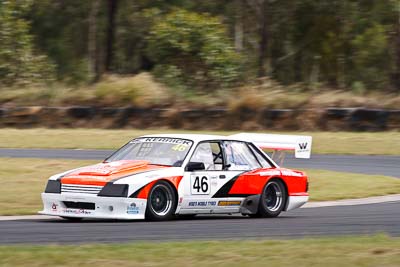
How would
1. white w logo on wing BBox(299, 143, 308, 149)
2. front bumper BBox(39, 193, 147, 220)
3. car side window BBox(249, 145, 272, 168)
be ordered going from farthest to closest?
white w logo on wing BBox(299, 143, 308, 149) < car side window BBox(249, 145, 272, 168) < front bumper BBox(39, 193, 147, 220)

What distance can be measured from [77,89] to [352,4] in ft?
64.9

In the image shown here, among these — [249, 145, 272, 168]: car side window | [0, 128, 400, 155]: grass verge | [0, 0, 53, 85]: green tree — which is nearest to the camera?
[249, 145, 272, 168]: car side window

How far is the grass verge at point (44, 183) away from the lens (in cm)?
1427

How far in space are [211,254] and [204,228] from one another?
117 inches

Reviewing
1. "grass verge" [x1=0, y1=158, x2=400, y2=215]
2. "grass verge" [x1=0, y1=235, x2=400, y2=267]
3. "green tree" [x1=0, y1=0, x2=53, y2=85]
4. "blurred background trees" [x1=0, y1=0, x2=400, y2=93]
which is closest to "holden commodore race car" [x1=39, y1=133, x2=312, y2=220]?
"grass verge" [x1=0, y1=158, x2=400, y2=215]

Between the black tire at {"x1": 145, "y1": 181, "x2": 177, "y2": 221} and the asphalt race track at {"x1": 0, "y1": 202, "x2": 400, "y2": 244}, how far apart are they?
15cm

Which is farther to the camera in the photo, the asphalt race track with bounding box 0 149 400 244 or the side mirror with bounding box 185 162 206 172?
the side mirror with bounding box 185 162 206 172

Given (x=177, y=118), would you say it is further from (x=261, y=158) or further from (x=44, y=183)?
(x=261, y=158)

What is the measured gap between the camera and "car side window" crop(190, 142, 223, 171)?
1269 cm

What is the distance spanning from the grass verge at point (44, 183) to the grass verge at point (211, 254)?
464cm

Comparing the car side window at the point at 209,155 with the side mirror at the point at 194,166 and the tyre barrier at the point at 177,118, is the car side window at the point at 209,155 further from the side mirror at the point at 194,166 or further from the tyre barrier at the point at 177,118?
the tyre barrier at the point at 177,118

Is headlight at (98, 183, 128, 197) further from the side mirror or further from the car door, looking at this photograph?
the side mirror

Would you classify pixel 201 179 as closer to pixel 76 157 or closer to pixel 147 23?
pixel 76 157

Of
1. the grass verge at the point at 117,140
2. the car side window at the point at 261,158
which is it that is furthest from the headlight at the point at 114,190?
the grass verge at the point at 117,140
